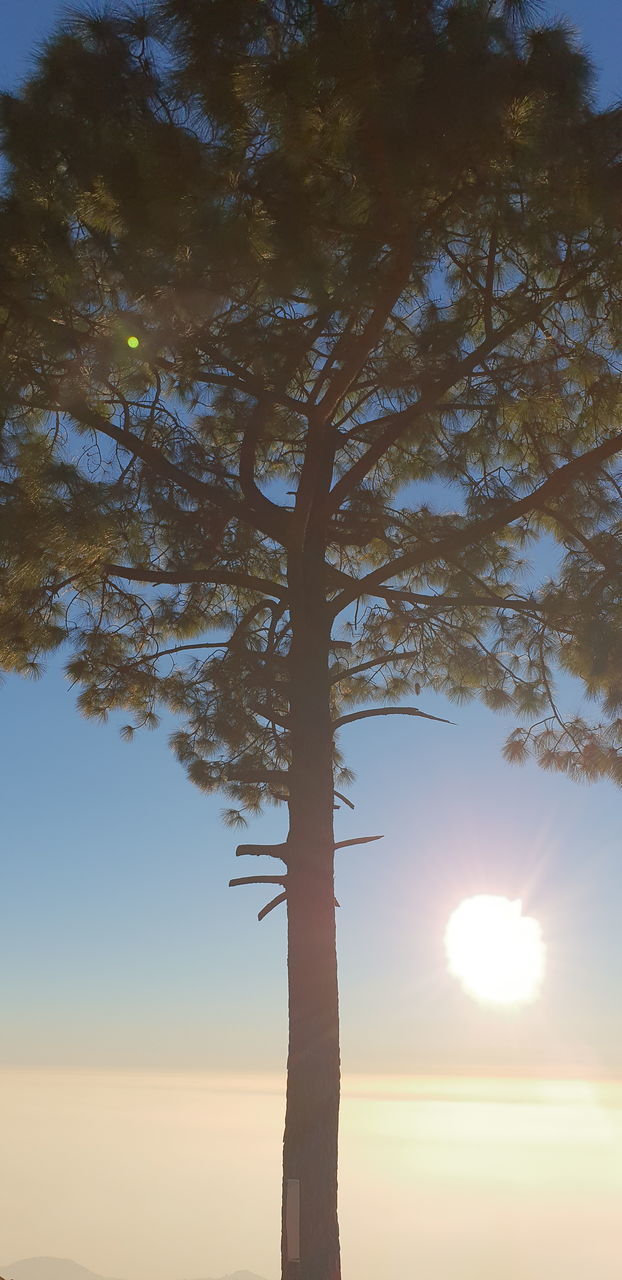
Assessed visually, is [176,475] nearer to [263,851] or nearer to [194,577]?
[194,577]

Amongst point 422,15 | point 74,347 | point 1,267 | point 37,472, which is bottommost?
point 37,472

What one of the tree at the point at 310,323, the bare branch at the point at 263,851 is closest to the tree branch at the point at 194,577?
the tree at the point at 310,323

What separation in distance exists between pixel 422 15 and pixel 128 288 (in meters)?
2.53

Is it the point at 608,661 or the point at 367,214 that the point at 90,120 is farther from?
the point at 608,661

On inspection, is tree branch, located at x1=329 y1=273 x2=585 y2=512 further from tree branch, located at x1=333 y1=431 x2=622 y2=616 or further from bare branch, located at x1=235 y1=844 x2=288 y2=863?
bare branch, located at x1=235 y1=844 x2=288 y2=863

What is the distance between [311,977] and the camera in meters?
6.62

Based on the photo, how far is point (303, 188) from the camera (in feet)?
19.8

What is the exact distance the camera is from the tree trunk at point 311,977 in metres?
6.15

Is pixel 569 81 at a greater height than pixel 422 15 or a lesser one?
lesser

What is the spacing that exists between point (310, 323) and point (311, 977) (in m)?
4.48

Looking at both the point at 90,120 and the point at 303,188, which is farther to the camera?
the point at 90,120

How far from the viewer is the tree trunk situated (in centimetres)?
615

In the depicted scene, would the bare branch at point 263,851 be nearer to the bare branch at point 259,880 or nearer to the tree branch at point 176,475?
the bare branch at point 259,880

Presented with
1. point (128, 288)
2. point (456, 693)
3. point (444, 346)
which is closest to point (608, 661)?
point (444, 346)
